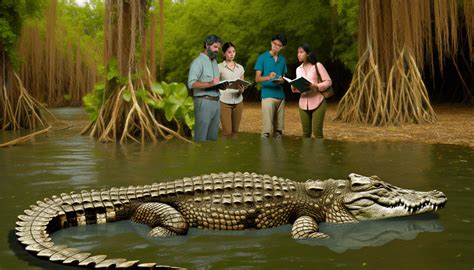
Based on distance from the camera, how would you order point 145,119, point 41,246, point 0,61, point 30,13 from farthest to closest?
point 30,13 → point 0,61 → point 145,119 → point 41,246

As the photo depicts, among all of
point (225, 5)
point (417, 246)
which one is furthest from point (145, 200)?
point (225, 5)

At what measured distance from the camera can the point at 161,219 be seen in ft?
14.2

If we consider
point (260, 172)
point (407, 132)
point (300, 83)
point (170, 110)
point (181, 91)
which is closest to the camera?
point (260, 172)

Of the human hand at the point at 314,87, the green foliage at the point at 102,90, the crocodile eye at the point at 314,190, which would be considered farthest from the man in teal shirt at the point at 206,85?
the crocodile eye at the point at 314,190

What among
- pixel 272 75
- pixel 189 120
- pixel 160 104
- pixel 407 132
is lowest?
pixel 407 132

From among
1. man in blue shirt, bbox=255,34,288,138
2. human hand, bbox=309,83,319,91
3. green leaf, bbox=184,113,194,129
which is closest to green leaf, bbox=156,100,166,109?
green leaf, bbox=184,113,194,129

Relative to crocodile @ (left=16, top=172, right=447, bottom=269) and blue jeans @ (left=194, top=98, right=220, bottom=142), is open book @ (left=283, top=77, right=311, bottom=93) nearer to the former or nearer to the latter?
blue jeans @ (left=194, top=98, right=220, bottom=142)

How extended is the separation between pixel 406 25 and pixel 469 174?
6870 mm

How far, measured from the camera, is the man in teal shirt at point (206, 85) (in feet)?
25.6

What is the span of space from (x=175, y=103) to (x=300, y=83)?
3.90m

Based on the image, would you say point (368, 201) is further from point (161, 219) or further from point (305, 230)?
point (161, 219)

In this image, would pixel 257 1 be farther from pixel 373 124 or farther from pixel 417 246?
pixel 417 246

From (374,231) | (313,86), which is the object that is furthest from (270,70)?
(374,231)

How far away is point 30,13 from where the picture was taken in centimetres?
1514
